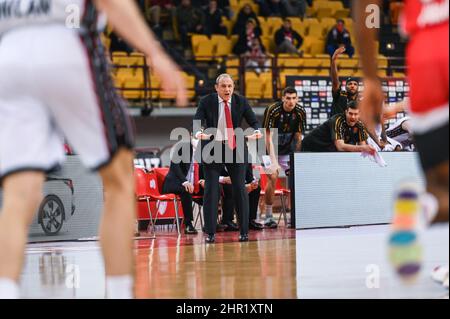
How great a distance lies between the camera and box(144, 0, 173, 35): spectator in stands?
21770mm

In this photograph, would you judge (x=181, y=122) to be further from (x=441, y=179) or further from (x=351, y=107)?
(x=441, y=179)

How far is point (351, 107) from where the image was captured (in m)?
13.4

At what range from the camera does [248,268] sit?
289 inches

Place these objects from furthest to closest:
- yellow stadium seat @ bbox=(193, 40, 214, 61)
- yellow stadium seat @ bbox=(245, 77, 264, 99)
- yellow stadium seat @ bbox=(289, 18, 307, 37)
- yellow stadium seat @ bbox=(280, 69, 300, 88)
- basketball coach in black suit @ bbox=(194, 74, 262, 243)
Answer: yellow stadium seat @ bbox=(289, 18, 307, 37)
yellow stadium seat @ bbox=(193, 40, 214, 61)
yellow stadium seat @ bbox=(280, 69, 300, 88)
yellow stadium seat @ bbox=(245, 77, 264, 99)
basketball coach in black suit @ bbox=(194, 74, 262, 243)

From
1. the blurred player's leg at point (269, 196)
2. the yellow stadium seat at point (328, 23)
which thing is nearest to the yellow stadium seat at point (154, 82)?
the yellow stadium seat at point (328, 23)

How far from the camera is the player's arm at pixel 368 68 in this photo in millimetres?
4027

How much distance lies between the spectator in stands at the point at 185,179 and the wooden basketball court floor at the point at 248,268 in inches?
65.9

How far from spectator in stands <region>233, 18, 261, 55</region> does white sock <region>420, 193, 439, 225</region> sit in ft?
58.4

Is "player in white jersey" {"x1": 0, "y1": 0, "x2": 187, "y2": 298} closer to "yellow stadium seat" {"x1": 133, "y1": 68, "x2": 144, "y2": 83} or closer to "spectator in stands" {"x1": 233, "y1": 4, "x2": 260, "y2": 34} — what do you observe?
"yellow stadium seat" {"x1": 133, "y1": 68, "x2": 144, "y2": 83}

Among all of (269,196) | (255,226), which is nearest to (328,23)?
(269,196)

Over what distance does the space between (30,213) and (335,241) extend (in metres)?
6.30

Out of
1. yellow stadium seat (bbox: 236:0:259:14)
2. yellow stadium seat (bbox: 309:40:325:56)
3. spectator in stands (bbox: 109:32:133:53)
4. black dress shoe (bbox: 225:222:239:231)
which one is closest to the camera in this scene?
black dress shoe (bbox: 225:222:239:231)

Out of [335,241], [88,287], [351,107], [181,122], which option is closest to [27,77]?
[88,287]

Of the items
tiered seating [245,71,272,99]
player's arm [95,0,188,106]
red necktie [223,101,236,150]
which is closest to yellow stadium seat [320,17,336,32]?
tiered seating [245,71,272,99]
